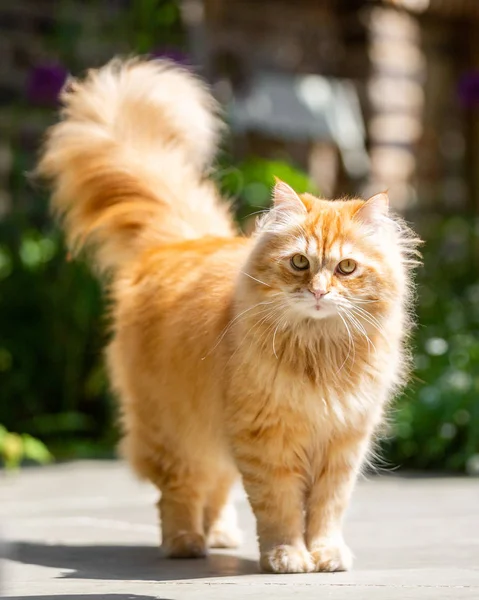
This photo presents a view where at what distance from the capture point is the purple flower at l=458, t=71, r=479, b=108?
8.88 m

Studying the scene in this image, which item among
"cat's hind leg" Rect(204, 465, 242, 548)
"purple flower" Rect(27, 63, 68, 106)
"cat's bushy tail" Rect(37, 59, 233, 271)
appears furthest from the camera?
"purple flower" Rect(27, 63, 68, 106)

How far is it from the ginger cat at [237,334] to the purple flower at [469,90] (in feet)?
13.2

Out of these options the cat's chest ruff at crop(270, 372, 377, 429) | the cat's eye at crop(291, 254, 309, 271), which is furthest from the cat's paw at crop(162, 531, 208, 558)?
the cat's eye at crop(291, 254, 309, 271)

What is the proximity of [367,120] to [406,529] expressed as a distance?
5991 mm

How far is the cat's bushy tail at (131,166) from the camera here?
5.21m

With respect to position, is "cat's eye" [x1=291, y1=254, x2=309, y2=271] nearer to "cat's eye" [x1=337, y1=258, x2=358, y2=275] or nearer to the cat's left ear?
"cat's eye" [x1=337, y1=258, x2=358, y2=275]

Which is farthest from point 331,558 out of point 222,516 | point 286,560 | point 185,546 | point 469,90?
point 469,90

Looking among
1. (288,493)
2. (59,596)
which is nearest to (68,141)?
(288,493)

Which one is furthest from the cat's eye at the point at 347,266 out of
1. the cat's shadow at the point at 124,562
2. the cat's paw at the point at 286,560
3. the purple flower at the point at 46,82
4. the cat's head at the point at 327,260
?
the purple flower at the point at 46,82

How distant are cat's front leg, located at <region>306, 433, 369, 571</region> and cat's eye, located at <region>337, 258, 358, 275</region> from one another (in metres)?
0.57

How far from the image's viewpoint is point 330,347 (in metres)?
4.07

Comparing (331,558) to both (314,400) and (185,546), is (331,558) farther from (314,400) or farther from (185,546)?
(185,546)

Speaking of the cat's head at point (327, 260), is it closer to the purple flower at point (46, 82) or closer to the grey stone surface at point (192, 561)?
the grey stone surface at point (192, 561)

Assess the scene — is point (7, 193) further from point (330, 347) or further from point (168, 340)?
point (330, 347)
